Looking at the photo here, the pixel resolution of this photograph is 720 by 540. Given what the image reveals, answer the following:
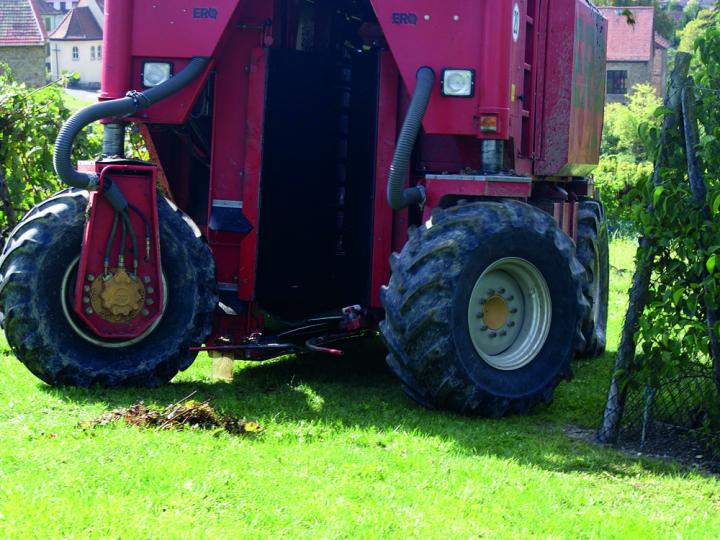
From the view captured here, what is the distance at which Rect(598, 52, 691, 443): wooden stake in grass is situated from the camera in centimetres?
618

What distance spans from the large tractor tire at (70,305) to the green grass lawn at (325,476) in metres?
0.17

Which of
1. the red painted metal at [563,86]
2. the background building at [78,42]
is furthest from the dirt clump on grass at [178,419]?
the background building at [78,42]

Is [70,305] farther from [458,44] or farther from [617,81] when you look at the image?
[617,81]

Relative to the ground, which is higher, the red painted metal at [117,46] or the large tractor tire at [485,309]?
the red painted metal at [117,46]

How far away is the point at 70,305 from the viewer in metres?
6.73

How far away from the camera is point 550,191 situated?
9234 millimetres

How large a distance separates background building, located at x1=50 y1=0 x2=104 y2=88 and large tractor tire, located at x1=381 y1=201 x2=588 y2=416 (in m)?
73.9

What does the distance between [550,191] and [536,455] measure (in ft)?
12.4

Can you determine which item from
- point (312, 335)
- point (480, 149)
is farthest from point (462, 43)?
point (312, 335)

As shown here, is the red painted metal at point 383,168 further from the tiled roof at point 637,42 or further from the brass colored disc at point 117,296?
the tiled roof at point 637,42

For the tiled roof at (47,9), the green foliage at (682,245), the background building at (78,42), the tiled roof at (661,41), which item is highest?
the tiled roof at (47,9)

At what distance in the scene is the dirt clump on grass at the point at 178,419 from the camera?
228 inches

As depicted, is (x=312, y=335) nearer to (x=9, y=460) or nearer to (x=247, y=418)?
(x=247, y=418)

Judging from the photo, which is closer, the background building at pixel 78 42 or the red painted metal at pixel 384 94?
the red painted metal at pixel 384 94
